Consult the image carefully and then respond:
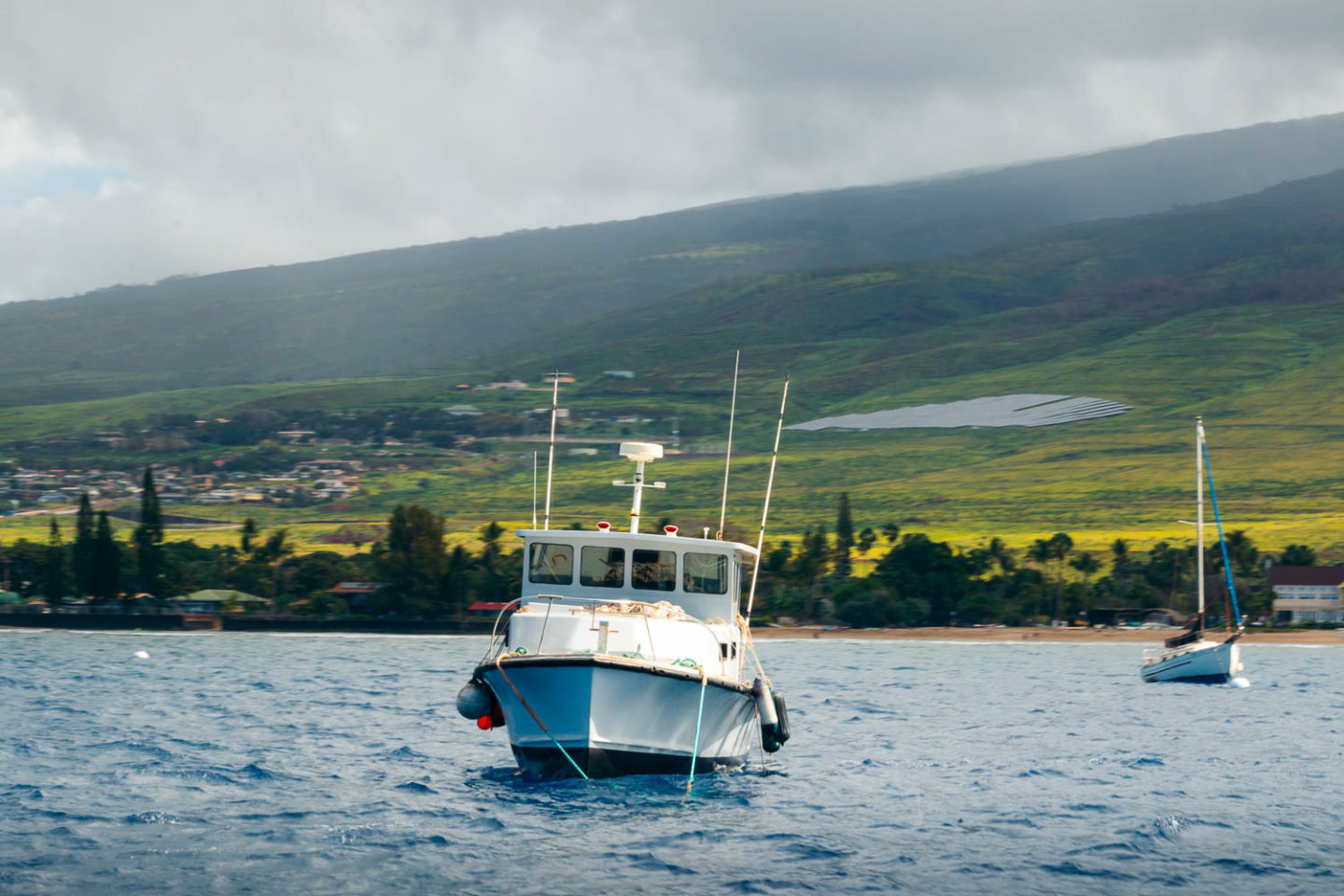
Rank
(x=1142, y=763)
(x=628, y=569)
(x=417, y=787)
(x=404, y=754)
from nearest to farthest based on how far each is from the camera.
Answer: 1. (x=417, y=787)
2. (x=628, y=569)
3. (x=404, y=754)
4. (x=1142, y=763)

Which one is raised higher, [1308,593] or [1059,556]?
[1059,556]

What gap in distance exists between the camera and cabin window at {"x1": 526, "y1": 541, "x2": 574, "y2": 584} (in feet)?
120

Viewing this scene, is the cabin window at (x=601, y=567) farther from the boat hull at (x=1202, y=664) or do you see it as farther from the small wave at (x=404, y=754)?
the boat hull at (x=1202, y=664)

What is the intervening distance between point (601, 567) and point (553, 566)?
1.19 m

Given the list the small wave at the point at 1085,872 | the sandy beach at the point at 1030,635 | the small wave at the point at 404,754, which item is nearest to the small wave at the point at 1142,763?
the small wave at the point at 1085,872

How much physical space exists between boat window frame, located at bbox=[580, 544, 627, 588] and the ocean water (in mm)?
5011

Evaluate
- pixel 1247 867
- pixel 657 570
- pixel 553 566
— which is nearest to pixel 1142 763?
pixel 657 570

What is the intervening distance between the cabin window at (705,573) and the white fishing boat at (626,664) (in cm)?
3

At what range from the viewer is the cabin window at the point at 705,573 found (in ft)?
120

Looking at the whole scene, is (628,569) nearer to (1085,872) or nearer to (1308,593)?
(1085,872)

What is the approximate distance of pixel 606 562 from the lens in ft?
120

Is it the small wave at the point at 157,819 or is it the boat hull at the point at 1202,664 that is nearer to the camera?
the small wave at the point at 157,819

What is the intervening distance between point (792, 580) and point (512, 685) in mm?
150447

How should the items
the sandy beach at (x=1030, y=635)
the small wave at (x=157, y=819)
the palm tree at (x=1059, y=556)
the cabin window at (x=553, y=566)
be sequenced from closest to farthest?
the small wave at (x=157, y=819) → the cabin window at (x=553, y=566) → the sandy beach at (x=1030, y=635) → the palm tree at (x=1059, y=556)
